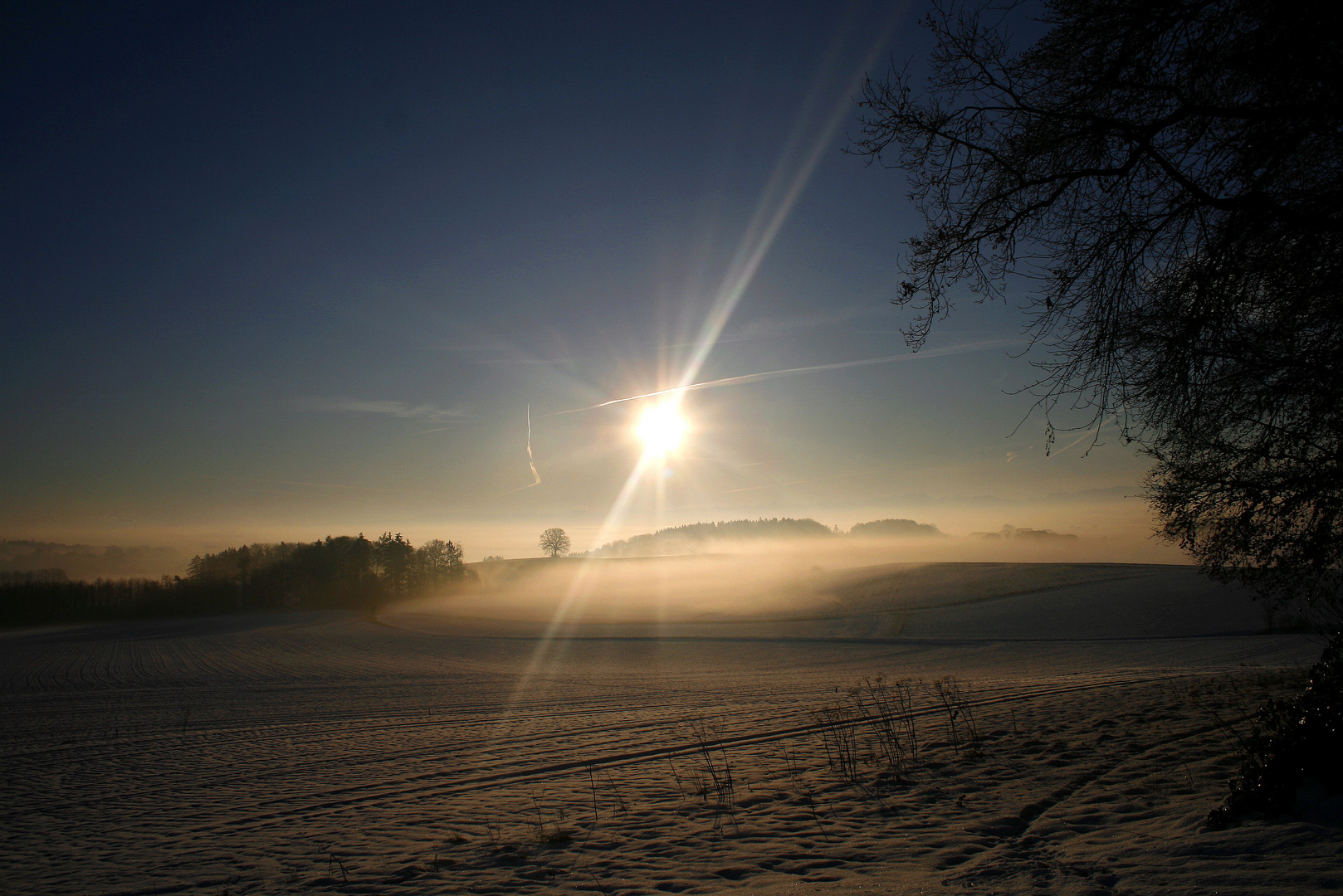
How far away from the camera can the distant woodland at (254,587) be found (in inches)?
2975

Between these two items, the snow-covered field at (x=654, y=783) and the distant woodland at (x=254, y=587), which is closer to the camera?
the snow-covered field at (x=654, y=783)

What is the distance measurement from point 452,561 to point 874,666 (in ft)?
280

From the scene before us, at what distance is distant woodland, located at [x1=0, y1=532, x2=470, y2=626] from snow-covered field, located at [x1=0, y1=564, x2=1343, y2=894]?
204ft

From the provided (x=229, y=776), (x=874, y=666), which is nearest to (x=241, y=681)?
(x=229, y=776)

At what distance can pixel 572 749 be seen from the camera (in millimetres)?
11141

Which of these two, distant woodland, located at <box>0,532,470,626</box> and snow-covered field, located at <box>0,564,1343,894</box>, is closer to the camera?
snow-covered field, located at <box>0,564,1343,894</box>

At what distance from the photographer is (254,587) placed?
81.4m

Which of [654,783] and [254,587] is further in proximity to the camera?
[254,587]

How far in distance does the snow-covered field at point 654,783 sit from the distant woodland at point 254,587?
62.2 m

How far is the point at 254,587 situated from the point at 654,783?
9103 centimetres

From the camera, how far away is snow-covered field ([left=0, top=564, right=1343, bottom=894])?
5316 millimetres

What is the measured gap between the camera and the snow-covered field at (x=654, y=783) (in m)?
5.32

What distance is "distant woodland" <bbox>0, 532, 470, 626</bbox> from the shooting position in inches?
2975

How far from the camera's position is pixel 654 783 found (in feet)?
28.1
